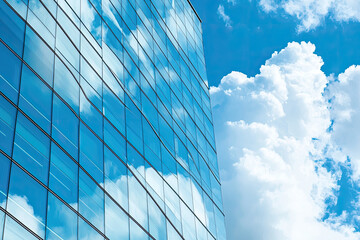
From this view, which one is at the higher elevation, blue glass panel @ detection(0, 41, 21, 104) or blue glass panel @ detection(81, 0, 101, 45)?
blue glass panel @ detection(81, 0, 101, 45)

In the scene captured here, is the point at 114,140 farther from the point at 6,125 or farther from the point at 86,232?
the point at 6,125

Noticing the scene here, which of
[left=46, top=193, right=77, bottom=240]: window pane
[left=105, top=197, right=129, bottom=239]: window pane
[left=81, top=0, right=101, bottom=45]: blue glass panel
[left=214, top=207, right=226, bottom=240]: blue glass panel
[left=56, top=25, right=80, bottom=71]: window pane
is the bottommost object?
[left=46, top=193, right=77, bottom=240]: window pane

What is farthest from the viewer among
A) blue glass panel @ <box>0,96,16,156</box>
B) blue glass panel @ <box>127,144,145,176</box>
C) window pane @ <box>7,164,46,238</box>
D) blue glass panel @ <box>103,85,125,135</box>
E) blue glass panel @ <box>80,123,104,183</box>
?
blue glass panel @ <box>127,144,145,176</box>

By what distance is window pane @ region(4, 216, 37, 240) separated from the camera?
15.7 meters

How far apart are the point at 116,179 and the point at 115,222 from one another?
7.48 ft

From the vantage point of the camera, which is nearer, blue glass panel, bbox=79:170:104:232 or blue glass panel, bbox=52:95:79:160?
blue glass panel, bbox=79:170:104:232

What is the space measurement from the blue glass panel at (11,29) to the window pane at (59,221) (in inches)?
235

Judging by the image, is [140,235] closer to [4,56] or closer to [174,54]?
[4,56]

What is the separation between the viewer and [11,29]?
2005 cm

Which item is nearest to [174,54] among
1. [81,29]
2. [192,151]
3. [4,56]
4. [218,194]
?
[192,151]

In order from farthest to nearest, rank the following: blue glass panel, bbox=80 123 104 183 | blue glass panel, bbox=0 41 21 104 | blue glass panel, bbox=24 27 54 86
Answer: blue glass panel, bbox=80 123 104 183 < blue glass panel, bbox=24 27 54 86 < blue glass panel, bbox=0 41 21 104

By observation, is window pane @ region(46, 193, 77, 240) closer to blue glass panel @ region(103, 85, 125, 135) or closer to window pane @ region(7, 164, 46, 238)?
window pane @ region(7, 164, 46, 238)

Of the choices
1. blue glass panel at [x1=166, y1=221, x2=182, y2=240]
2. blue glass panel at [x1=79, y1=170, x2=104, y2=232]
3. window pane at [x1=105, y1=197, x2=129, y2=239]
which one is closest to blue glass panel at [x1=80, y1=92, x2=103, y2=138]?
blue glass panel at [x1=79, y1=170, x2=104, y2=232]

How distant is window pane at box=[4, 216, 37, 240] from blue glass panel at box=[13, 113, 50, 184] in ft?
7.04
